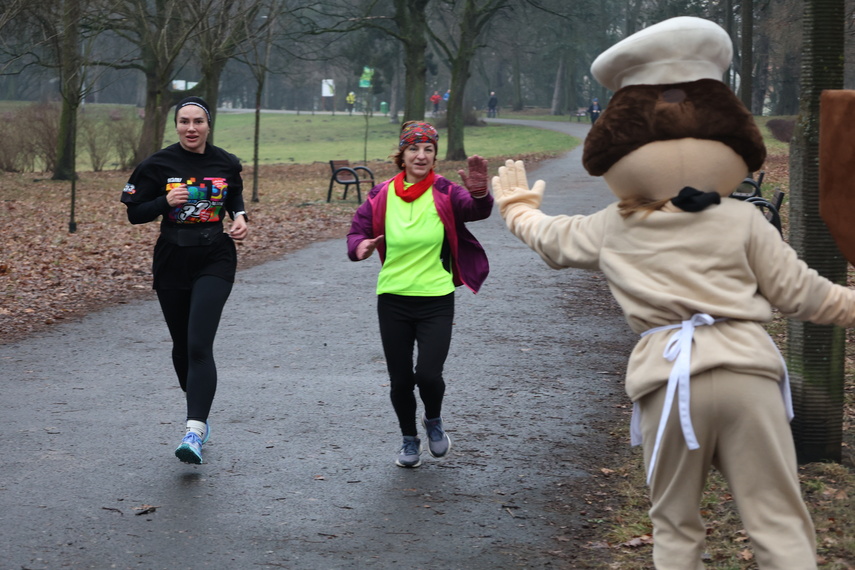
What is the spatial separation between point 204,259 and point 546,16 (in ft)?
218

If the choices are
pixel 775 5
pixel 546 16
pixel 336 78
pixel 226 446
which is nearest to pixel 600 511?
pixel 226 446

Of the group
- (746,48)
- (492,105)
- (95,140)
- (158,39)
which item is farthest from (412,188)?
(492,105)

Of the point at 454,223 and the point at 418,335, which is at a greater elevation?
the point at 454,223

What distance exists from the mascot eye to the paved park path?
2.02m

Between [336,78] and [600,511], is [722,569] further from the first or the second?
[336,78]

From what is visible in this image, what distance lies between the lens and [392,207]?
Answer: 572cm

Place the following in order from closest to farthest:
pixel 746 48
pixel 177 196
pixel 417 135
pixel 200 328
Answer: pixel 417 135, pixel 177 196, pixel 200 328, pixel 746 48

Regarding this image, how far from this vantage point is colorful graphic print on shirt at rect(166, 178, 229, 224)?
5.95 meters

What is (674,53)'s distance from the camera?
347 centimetres

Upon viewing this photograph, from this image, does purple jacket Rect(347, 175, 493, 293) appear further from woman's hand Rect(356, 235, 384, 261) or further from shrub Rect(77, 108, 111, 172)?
shrub Rect(77, 108, 111, 172)

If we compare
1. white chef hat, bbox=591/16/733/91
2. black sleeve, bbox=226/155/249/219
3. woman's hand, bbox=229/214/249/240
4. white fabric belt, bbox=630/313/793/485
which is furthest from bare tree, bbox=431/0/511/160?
white fabric belt, bbox=630/313/793/485

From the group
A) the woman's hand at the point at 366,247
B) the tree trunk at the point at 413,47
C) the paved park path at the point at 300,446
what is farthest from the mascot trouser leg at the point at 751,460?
the tree trunk at the point at 413,47

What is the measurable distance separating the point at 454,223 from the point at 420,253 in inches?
9.2

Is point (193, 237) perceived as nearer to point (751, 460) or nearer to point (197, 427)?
point (197, 427)
